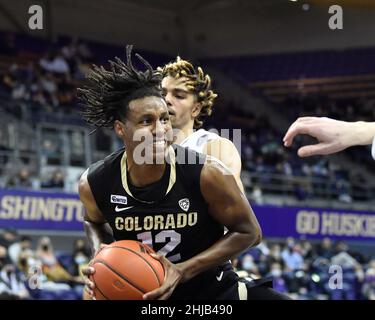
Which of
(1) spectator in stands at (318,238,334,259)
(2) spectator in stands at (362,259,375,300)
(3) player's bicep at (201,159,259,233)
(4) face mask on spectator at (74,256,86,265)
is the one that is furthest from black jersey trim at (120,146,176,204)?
(1) spectator in stands at (318,238,334,259)

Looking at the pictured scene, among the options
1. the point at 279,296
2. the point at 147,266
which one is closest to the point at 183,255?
the point at 147,266

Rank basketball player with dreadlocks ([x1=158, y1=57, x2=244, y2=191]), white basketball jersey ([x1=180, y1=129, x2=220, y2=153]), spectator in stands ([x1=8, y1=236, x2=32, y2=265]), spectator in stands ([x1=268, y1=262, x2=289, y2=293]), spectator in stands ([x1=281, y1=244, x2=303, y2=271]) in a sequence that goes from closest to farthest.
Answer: white basketball jersey ([x1=180, y1=129, x2=220, y2=153]) < basketball player with dreadlocks ([x1=158, y1=57, x2=244, y2=191]) < spectator in stands ([x1=8, y1=236, x2=32, y2=265]) < spectator in stands ([x1=268, y1=262, x2=289, y2=293]) < spectator in stands ([x1=281, y1=244, x2=303, y2=271])

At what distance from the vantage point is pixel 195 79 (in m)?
4.96

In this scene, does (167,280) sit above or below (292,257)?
above

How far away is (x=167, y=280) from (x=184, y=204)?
0.42 m

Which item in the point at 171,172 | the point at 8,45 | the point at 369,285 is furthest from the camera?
the point at 8,45

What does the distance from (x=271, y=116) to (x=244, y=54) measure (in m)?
2.09

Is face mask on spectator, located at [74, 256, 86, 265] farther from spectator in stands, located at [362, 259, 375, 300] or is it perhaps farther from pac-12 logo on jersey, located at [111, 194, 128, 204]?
pac-12 logo on jersey, located at [111, 194, 128, 204]

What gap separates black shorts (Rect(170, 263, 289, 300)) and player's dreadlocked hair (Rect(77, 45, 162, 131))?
986 mm

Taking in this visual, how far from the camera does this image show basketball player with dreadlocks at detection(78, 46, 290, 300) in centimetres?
357

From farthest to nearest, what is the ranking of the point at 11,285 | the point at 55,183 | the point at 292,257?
the point at 292,257 < the point at 55,183 < the point at 11,285

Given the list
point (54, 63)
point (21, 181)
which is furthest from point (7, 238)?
point (54, 63)

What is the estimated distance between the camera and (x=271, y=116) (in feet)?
63.9

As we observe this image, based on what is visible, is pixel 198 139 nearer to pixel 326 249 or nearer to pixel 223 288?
pixel 223 288
